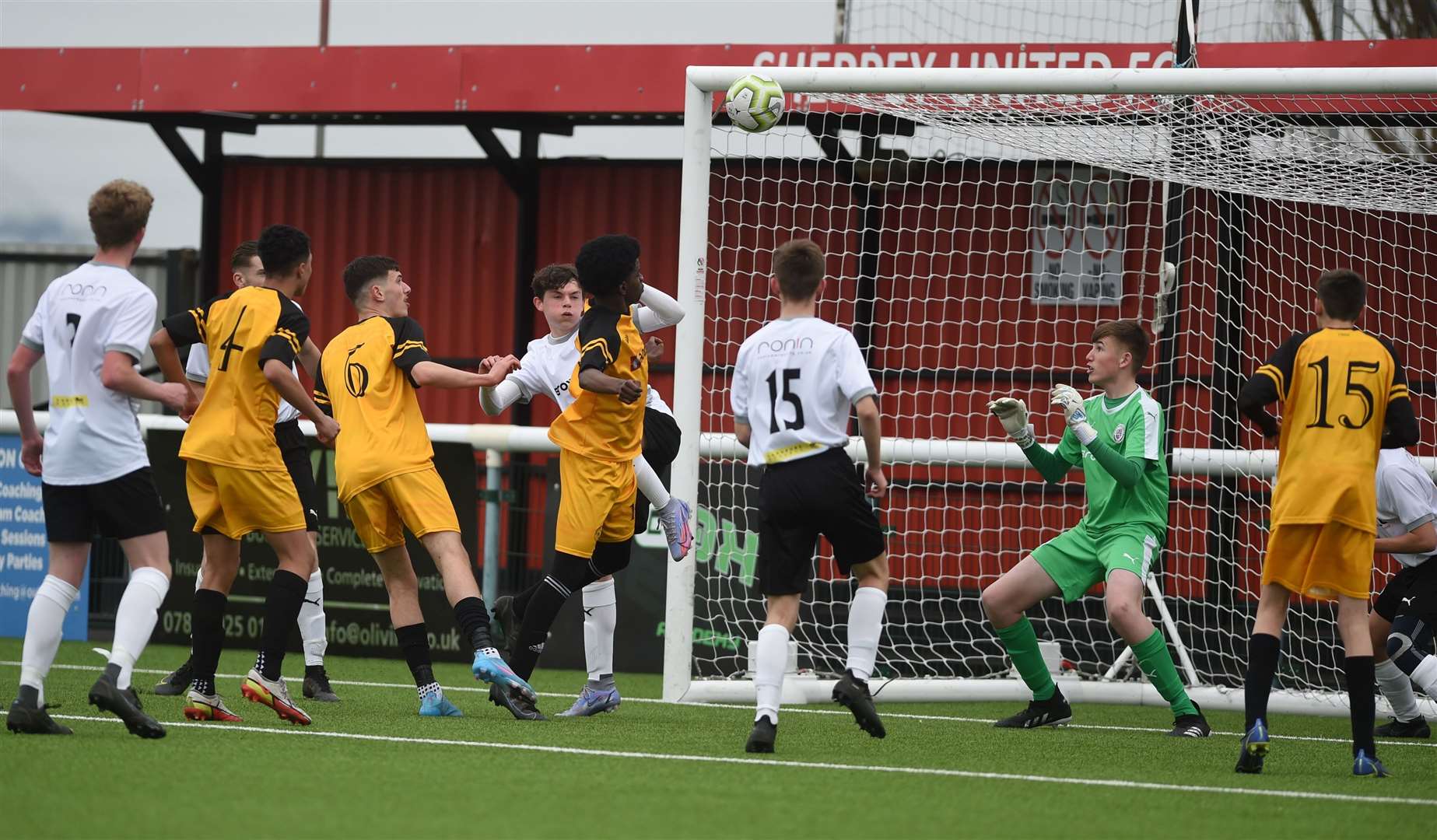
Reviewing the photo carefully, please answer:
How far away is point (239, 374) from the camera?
6398 mm

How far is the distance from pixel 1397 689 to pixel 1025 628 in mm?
1851

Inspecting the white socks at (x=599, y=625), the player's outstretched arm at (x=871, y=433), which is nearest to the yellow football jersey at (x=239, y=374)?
the white socks at (x=599, y=625)

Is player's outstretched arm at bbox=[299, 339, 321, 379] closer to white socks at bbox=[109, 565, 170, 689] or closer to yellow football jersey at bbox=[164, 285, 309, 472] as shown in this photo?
yellow football jersey at bbox=[164, 285, 309, 472]

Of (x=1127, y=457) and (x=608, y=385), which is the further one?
(x=1127, y=457)

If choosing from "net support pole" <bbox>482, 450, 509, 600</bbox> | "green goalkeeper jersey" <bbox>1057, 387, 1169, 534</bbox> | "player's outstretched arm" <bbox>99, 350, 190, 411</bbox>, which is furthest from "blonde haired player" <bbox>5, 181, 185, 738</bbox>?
"net support pole" <bbox>482, 450, 509, 600</bbox>

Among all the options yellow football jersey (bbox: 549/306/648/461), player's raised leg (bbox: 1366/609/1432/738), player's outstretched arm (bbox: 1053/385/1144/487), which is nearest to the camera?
yellow football jersey (bbox: 549/306/648/461)

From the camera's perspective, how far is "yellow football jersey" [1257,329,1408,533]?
574 cm

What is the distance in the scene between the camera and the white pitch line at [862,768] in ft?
17.4

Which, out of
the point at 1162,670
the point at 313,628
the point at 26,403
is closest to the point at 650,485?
the point at 313,628

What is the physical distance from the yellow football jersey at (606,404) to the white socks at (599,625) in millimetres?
826

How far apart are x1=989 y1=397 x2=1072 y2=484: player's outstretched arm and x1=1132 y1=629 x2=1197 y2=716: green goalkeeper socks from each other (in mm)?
867

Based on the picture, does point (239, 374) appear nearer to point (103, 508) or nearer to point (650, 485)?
point (103, 508)

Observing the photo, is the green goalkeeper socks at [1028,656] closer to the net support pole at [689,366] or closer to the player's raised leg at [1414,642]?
the player's raised leg at [1414,642]

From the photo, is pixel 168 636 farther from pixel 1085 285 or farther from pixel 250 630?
pixel 1085 285
